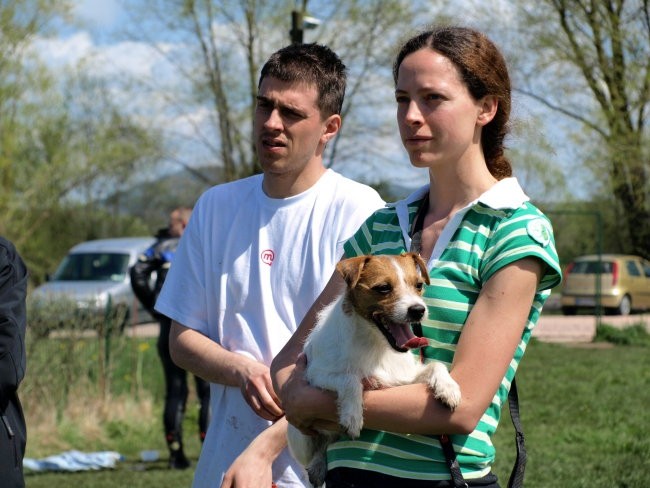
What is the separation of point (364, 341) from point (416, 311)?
0.94ft

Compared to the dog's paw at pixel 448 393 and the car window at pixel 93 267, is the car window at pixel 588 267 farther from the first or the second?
the dog's paw at pixel 448 393

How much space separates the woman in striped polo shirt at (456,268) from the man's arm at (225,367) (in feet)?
1.39

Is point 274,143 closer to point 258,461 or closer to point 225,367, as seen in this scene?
point 225,367

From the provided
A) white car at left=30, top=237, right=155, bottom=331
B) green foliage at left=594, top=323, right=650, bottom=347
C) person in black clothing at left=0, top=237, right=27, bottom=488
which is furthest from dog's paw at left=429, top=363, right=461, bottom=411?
white car at left=30, top=237, right=155, bottom=331

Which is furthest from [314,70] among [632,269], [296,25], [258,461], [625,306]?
[632,269]

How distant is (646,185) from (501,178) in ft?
74.8

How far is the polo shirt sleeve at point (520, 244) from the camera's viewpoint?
2.63 m

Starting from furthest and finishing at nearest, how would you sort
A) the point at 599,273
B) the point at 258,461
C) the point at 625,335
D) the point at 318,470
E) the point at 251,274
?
the point at 599,273 < the point at 625,335 < the point at 251,274 < the point at 258,461 < the point at 318,470

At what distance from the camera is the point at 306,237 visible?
3.86 meters

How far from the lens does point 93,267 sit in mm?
26250

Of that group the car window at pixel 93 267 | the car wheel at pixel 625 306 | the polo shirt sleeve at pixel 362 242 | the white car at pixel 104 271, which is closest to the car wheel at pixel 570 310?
the car wheel at pixel 625 306

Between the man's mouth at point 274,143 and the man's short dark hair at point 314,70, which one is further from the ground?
the man's short dark hair at point 314,70

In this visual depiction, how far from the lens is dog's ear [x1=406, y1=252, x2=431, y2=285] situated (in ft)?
9.00

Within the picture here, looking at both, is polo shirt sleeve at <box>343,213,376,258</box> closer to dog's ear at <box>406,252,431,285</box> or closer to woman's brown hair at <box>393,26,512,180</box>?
dog's ear at <box>406,252,431,285</box>
